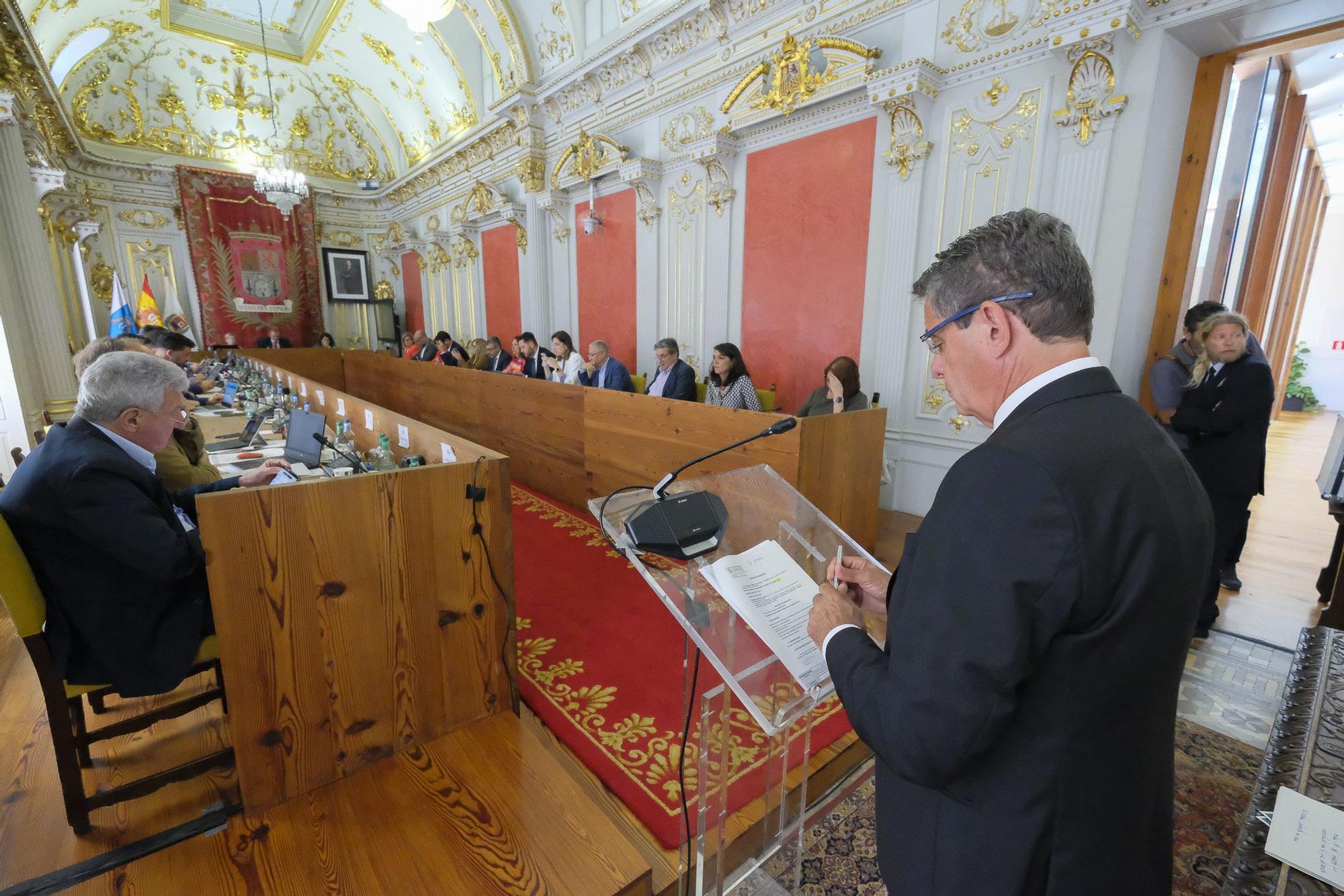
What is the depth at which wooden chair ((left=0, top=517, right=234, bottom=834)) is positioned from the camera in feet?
4.09

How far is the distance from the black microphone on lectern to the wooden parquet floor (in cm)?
275

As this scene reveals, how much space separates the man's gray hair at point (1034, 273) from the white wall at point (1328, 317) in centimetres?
1235

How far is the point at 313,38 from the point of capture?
898 cm

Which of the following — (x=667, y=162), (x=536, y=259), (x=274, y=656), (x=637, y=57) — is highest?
(x=637, y=57)

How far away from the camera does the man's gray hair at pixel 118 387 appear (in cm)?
153

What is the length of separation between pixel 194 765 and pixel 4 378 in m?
4.39

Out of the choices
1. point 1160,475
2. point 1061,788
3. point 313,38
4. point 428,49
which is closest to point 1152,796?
point 1061,788

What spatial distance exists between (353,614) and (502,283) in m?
7.35

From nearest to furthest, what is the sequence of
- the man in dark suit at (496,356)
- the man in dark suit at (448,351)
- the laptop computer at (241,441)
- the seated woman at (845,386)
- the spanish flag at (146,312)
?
the laptop computer at (241,441) < the seated woman at (845,386) < the man in dark suit at (496,356) < the man in dark suit at (448,351) < the spanish flag at (146,312)

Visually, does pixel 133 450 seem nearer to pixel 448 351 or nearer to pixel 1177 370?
pixel 1177 370

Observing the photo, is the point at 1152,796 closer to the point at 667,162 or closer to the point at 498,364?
the point at 667,162

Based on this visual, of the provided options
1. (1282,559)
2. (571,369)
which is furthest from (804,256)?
(1282,559)

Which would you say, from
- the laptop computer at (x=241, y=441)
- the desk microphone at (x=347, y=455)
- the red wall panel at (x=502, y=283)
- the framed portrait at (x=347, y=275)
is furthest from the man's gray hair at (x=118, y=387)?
the framed portrait at (x=347, y=275)

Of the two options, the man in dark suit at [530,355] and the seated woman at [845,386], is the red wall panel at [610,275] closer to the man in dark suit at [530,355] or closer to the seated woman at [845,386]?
the man in dark suit at [530,355]
